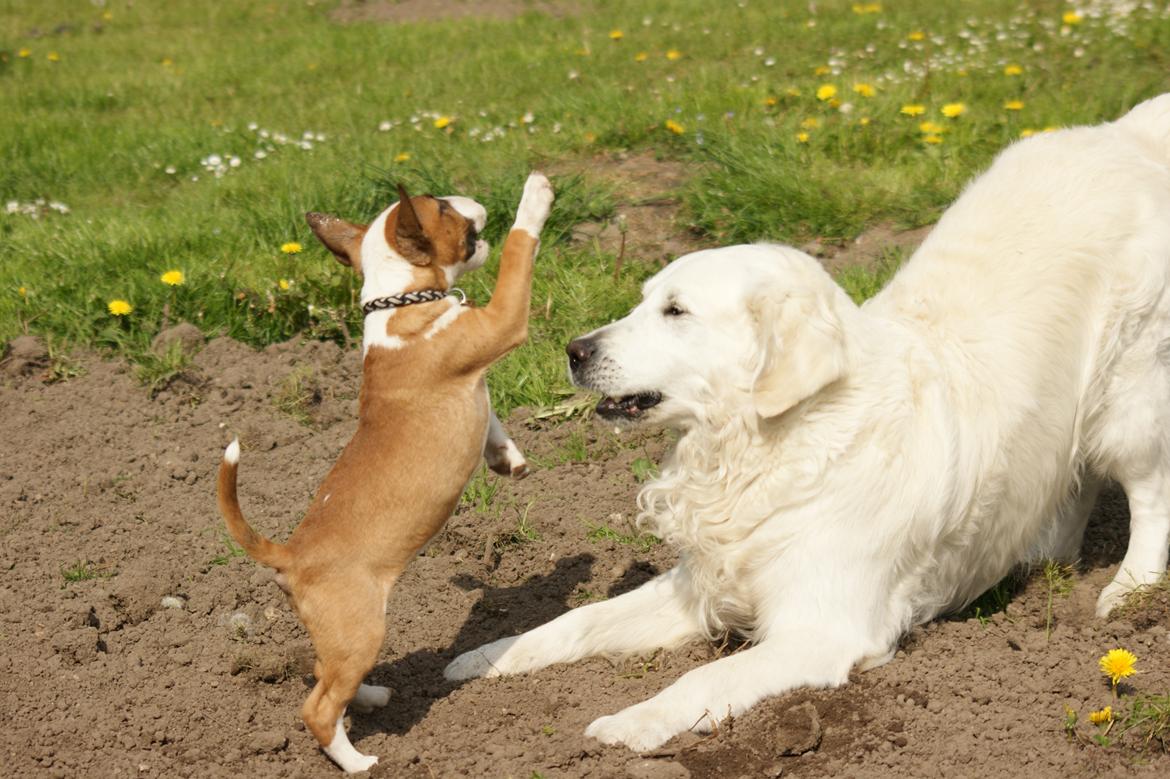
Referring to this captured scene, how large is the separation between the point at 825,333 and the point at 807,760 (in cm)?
122

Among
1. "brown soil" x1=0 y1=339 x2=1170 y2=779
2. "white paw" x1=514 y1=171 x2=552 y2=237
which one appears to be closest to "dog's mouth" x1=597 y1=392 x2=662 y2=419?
"white paw" x1=514 y1=171 x2=552 y2=237

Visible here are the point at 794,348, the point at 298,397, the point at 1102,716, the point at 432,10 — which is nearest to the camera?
the point at 1102,716

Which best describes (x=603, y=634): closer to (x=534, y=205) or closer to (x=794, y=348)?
(x=794, y=348)

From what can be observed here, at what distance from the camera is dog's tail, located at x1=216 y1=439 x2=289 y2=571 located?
3576 mm

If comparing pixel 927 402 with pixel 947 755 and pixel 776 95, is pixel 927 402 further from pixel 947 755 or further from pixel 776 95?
pixel 776 95

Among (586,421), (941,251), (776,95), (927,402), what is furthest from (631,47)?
(927,402)

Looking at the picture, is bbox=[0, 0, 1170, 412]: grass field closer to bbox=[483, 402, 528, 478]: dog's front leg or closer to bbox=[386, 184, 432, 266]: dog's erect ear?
bbox=[483, 402, 528, 478]: dog's front leg

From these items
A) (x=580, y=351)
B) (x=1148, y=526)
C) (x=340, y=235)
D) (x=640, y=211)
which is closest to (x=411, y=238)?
(x=340, y=235)

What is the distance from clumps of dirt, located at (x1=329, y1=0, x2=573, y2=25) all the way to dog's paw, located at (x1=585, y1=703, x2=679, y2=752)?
10.1 meters

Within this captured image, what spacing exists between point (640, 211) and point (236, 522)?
3936mm

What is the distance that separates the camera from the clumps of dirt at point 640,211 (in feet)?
22.0

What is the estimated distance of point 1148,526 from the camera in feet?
14.8

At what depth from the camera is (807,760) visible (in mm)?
3426

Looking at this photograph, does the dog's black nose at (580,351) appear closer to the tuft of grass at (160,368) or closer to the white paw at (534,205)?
the white paw at (534,205)
